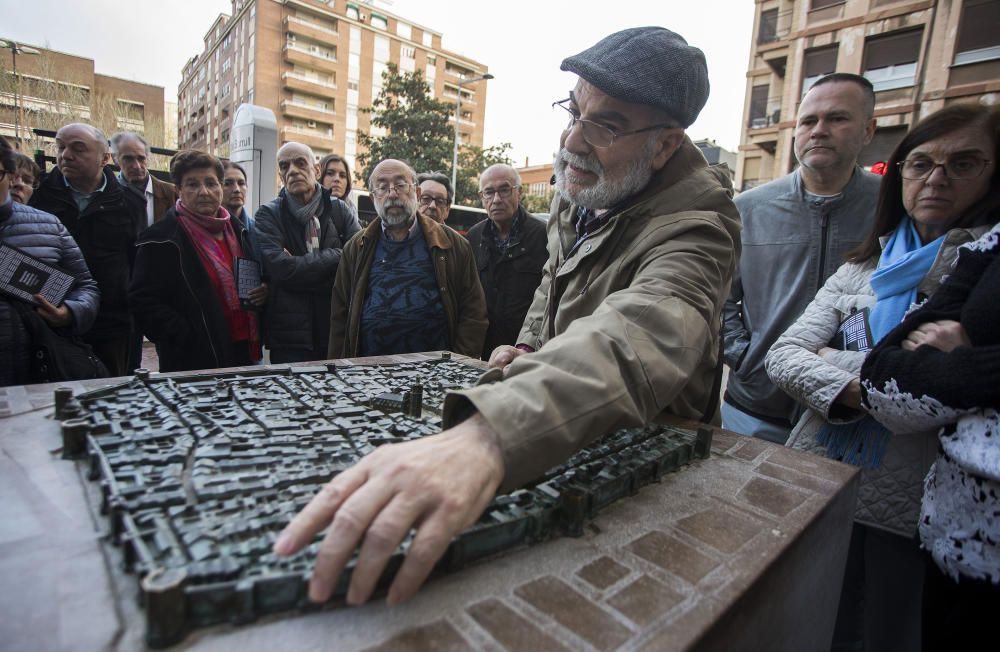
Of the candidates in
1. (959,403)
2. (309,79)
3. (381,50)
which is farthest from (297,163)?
(381,50)


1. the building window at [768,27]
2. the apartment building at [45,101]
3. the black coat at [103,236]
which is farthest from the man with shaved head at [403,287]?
the apartment building at [45,101]

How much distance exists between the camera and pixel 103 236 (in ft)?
11.4

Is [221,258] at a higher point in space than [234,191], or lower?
lower

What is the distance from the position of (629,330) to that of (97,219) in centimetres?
382

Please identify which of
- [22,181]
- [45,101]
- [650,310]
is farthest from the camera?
[45,101]

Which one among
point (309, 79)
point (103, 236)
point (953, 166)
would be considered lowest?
point (103, 236)

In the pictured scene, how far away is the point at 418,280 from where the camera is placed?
3.46 metres

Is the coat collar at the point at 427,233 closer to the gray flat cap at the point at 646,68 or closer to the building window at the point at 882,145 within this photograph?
the gray flat cap at the point at 646,68

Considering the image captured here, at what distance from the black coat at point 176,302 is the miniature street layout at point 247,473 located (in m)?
1.29

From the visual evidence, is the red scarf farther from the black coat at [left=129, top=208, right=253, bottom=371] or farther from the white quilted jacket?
the white quilted jacket

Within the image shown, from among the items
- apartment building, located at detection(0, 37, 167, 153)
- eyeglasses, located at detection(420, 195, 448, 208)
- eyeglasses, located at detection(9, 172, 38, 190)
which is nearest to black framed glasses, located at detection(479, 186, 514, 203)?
eyeglasses, located at detection(420, 195, 448, 208)

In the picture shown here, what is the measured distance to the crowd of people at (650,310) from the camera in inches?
39.0

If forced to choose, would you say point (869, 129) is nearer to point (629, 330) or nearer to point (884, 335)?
point (884, 335)

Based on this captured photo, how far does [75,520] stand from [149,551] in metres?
0.30
